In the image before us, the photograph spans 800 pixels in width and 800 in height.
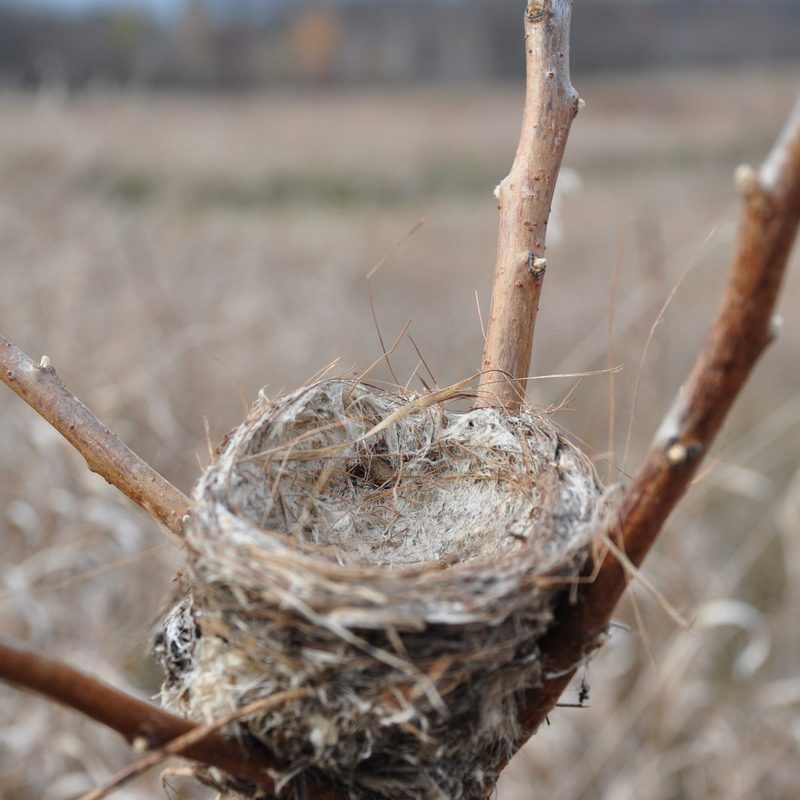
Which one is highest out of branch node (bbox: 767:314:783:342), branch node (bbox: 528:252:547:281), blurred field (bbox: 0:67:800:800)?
branch node (bbox: 767:314:783:342)

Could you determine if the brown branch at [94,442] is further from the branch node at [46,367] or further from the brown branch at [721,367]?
the brown branch at [721,367]

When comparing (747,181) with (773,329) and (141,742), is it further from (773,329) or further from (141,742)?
(141,742)

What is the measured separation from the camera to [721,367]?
552mm

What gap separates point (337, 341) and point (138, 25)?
13037mm

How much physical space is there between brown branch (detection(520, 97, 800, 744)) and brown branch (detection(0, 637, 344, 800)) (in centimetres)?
28

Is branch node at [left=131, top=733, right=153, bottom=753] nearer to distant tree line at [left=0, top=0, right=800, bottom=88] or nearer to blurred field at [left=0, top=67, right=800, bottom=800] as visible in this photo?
blurred field at [left=0, top=67, right=800, bottom=800]

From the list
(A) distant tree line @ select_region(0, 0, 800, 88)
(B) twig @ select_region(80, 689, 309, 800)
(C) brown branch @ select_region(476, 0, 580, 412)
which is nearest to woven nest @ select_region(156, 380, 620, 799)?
(B) twig @ select_region(80, 689, 309, 800)

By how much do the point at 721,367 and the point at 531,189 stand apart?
19.5 inches

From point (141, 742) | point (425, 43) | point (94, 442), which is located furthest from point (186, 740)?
point (425, 43)

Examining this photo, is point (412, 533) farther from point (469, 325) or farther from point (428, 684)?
point (469, 325)

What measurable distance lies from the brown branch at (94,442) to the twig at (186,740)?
0.24 m

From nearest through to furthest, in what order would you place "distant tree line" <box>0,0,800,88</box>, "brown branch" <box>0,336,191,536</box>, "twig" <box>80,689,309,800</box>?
1. "twig" <box>80,689,309,800</box>
2. "brown branch" <box>0,336,191,536</box>
3. "distant tree line" <box>0,0,800,88</box>

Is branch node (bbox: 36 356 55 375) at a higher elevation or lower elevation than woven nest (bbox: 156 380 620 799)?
higher

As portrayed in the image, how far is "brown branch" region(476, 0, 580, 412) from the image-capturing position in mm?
971
